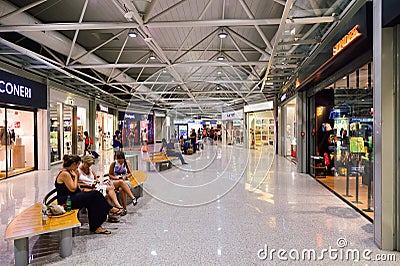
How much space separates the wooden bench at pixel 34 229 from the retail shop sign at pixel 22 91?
6.77 metres

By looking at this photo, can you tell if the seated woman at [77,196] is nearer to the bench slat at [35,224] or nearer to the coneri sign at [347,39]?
the bench slat at [35,224]

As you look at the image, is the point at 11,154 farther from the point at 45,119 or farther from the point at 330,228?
the point at 330,228

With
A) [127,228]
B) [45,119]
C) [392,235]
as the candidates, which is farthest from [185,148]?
[392,235]

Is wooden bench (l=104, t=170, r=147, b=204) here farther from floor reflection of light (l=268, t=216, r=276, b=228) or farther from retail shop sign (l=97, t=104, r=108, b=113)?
retail shop sign (l=97, t=104, r=108, b=113)

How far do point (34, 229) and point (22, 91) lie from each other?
8434mm

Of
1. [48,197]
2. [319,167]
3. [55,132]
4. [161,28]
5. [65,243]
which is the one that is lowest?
[65,243]

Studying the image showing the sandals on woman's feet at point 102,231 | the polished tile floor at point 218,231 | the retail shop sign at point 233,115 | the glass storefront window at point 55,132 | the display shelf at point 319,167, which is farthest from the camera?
the retail shop sign at point 233,115

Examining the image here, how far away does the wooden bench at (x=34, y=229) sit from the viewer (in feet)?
9.69

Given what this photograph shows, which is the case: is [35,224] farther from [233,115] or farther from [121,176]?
[233,115]

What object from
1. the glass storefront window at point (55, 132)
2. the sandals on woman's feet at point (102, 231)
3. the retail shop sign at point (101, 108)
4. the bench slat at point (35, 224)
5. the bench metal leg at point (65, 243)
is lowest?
the sandals on woman's feet at point (102, 231)

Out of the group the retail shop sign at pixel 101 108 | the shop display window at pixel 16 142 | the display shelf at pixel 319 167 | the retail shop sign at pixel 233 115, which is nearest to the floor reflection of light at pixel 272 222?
the display shelf at pixel 319 167

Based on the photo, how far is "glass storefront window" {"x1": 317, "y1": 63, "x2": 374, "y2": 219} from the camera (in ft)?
17.6

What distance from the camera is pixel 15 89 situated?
9.45 metres

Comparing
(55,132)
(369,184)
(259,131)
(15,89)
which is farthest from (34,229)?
(259,131)
